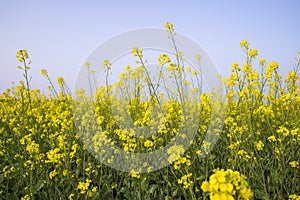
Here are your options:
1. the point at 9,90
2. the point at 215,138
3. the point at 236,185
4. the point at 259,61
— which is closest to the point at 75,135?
the point at 215,138

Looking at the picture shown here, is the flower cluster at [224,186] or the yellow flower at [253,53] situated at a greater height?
the yellow flower at [253,53]

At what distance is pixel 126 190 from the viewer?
2.75 m

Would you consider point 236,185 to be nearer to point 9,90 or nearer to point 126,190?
point 126,190

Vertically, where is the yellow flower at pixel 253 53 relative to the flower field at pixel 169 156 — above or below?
above

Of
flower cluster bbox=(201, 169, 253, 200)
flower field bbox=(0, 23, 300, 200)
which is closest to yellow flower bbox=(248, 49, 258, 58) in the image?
flower field bbox=(0, 23, 300, 200)

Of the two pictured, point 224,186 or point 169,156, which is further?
point 169,156

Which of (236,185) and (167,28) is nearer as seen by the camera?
(236,185)

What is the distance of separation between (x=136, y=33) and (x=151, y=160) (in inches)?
67.9

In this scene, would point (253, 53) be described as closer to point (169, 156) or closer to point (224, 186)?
point (169, 156)

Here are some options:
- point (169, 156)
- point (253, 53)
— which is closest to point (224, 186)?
point (169, 156)

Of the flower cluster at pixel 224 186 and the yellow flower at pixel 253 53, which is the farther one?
the yellow flower at pixel 253 53

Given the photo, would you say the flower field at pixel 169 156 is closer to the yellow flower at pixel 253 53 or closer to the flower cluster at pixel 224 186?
the yellow flower at pixel 253 53

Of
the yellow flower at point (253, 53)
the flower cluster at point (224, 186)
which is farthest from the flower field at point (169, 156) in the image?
the flower cluster at point (224, 186)

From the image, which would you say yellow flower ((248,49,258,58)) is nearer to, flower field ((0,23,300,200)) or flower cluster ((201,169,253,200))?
flower field ((0,23,300,200))
